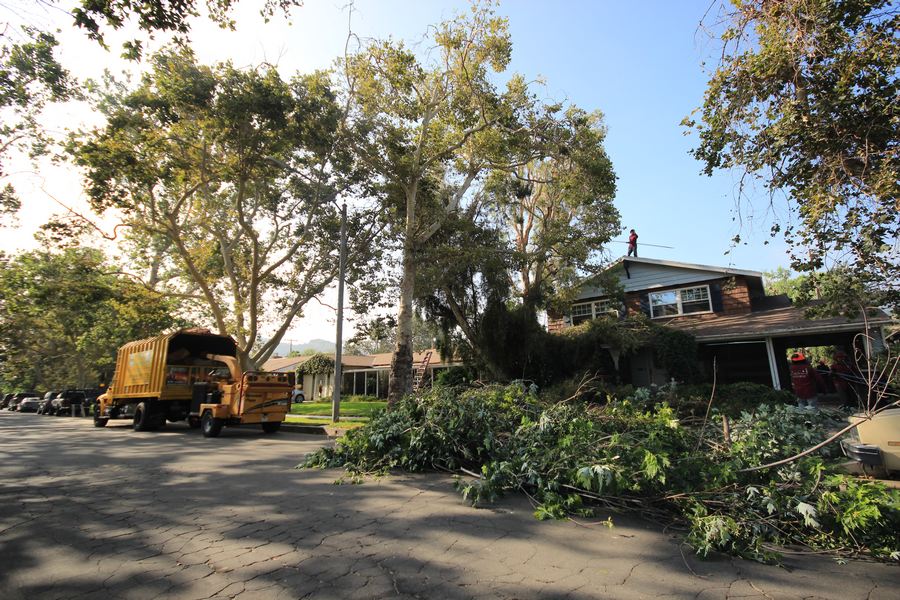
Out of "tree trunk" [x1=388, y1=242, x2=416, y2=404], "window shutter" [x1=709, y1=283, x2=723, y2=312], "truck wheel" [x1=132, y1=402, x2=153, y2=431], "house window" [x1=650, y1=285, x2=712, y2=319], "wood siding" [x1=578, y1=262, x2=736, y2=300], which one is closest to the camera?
"tree trunk" [x1=388, y1=242, x2=416, y2=404]

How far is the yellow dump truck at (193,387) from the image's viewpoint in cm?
1336

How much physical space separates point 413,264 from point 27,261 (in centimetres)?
1919

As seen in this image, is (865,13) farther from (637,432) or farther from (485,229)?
(485,229)

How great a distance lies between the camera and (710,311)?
773 inches

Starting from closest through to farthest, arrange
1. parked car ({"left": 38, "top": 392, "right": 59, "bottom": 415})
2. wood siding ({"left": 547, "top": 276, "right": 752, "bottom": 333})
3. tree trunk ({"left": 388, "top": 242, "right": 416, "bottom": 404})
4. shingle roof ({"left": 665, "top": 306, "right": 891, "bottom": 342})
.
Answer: shingle roof ({"left": 665, "top": 306, "right": 891, "bottom": 342}), tree trunk ({"left": 388, "top": 242, "right": 416, "bottom": 404}), wood siding ({"left": 547, "top": 276, "right": 752, "bottom": 333}), parked car ({"left": 38, "top": 392, "right": 59, "bottom": 415})

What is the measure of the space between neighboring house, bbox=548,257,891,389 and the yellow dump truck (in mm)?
13504

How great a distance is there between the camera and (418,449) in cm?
716

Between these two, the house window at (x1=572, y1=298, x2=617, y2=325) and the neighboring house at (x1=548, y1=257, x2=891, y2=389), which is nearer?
the neighboring house at (x1=548, y1=257, x2=891, y2=389)

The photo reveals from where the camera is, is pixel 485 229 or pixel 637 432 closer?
pixel 637 432

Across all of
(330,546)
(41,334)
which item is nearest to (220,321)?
(330,546)

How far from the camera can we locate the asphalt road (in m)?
3.35

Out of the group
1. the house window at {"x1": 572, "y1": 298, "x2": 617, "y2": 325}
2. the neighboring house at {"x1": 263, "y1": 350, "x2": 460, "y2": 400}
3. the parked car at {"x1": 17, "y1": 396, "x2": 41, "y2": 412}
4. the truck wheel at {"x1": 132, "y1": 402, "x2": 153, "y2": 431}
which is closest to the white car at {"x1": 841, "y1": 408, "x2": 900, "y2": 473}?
the house window at {"x1": 572, "y1": 298, "x2": 617, "y2": 325}

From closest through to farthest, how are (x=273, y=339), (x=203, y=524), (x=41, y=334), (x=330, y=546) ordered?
(x=330, y=546) < (x=203, y=524) < (x=273, y=339) < (x=41, y=334)

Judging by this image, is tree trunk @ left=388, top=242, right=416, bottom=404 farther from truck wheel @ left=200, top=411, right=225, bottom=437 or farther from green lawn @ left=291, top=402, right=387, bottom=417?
truck wheel @ left=200, top=411, right=225, bottom=437
